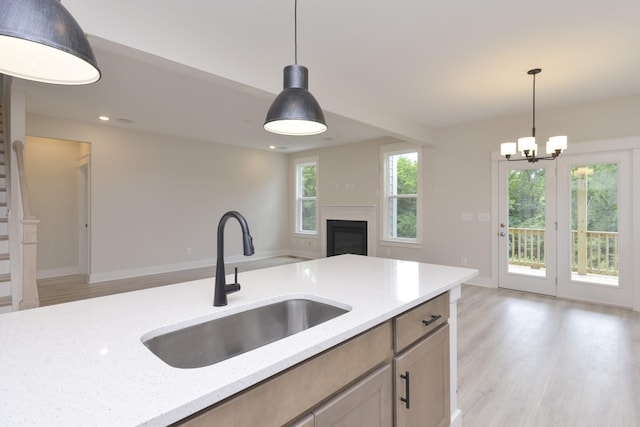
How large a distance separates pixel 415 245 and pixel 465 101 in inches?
107

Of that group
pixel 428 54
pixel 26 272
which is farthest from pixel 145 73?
pixel 428 54

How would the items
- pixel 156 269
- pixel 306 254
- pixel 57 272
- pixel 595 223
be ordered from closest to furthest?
pixel 595 223 → pixel 57 272 → pixel 156 269 → pixel 306 254

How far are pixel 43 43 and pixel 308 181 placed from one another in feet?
24.0

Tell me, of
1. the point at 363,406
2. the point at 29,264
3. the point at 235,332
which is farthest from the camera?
the point at 29,264

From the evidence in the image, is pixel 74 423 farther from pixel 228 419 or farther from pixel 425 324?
pixel 425 324

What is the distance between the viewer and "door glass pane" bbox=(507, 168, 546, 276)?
470 centimetres

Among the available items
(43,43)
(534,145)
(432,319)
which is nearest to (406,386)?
(432,319)

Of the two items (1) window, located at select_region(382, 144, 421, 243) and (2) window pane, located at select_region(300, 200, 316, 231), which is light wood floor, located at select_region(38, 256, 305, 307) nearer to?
(2) window pane, located at select_region(300, 200, 316, 231)

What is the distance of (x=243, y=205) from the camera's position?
294 inches

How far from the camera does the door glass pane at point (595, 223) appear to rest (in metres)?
4.16

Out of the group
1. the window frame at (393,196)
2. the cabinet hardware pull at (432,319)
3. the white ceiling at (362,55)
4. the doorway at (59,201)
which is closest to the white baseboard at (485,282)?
the window frame at (393,196)

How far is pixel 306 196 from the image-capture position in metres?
8.21

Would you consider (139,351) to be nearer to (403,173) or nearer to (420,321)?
(420,321)

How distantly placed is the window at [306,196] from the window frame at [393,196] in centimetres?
195
